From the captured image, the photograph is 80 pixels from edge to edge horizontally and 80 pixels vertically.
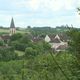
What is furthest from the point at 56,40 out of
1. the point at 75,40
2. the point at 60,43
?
the point at 75,40

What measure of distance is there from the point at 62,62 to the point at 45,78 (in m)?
0.51

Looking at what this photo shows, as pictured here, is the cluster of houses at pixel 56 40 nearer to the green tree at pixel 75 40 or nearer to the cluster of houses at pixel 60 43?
the cluster of houses at pixel 60 43

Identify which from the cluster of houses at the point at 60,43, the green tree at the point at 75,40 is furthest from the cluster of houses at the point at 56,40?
the green tree at the point at 75,40

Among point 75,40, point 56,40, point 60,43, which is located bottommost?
point 56,40

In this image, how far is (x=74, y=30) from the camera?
11.6 ft

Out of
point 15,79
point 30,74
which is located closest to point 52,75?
point 30,74

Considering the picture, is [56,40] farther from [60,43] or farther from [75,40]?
[75,40]

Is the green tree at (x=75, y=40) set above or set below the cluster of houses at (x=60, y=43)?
above

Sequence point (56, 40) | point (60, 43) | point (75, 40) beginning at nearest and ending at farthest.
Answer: point (75, 40)
point (60, 43)
point (56, 40)

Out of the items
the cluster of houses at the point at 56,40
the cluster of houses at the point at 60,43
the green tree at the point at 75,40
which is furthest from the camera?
the cluster of houses at the point at 56,40

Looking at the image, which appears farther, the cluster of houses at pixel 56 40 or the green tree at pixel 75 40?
the cluster of houses at pixel 56 40

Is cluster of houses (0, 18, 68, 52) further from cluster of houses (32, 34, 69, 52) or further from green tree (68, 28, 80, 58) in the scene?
green tree (68, 28, 80, 58)

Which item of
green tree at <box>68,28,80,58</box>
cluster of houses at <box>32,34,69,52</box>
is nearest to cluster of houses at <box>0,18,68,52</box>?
cluster of houses at <box>32,34,69,52</box>

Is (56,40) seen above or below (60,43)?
below
